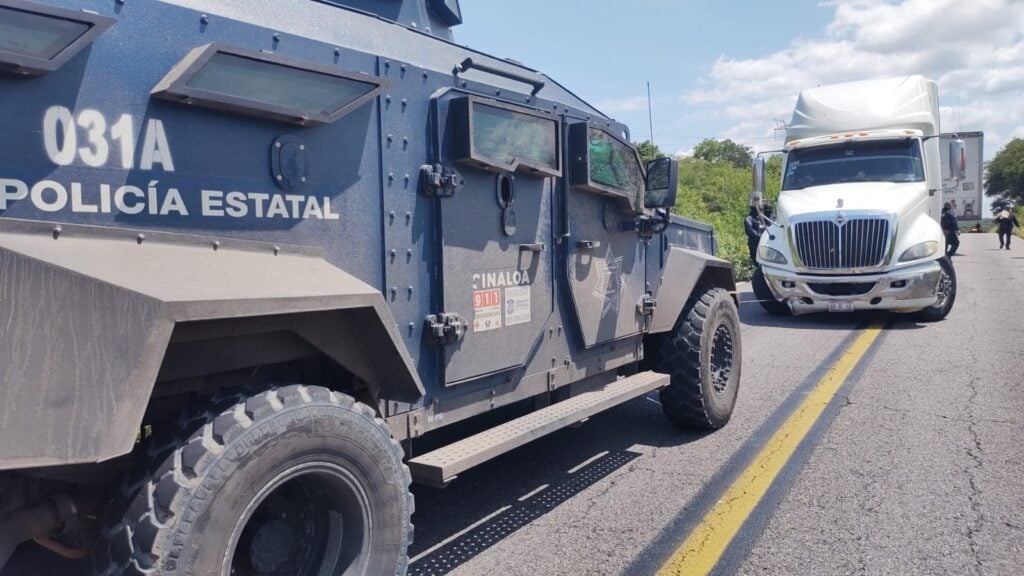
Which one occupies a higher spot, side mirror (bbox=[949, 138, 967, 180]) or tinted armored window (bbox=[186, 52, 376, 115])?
side mirror (bbox=[949, 138, 967, 180])

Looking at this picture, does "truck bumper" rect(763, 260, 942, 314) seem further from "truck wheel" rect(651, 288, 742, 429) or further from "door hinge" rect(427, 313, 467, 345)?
"door hinge" rect(427, 313, 467, 345)

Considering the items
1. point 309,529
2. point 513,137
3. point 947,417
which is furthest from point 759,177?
point 309,529

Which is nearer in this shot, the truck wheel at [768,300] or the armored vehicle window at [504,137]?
the armored vehicle window at [504,137]

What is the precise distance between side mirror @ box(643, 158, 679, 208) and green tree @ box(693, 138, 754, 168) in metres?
74.0

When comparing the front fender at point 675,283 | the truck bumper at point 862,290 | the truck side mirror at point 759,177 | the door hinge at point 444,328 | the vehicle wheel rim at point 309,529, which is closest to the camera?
the vehicle wheel rim at point 309,529

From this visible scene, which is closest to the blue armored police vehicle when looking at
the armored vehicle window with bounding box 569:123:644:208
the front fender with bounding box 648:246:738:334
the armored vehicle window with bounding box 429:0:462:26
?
the armored vehicle window with bounding box 569:123:644:208

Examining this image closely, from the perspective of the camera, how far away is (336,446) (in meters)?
2.43

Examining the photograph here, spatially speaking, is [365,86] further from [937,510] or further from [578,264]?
[937,510]

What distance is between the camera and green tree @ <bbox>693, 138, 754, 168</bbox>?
76.2 meters

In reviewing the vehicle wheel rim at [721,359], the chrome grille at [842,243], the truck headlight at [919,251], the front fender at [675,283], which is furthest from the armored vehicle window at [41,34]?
the truck headlight at [919,251]

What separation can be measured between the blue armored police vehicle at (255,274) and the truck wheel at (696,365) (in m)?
1.50

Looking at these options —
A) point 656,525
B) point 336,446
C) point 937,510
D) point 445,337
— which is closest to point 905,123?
point 937,510

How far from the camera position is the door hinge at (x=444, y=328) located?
10.6 ft

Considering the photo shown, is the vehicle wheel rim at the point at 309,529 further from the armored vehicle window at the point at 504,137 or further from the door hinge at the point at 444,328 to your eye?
the armored vehicle window at the point at 504,137
